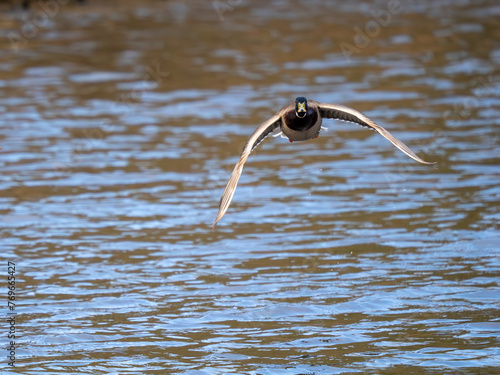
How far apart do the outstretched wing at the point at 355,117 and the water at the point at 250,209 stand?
5.76ft

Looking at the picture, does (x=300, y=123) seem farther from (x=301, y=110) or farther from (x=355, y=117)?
(x=355, y=117)

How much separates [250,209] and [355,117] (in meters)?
3.98

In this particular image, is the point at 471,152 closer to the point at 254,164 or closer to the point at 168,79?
the point at 254,164

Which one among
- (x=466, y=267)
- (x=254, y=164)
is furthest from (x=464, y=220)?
(x=254, y=164)

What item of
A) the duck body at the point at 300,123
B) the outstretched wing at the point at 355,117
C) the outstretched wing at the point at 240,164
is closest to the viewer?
the outstretched wing at the point at 240,164

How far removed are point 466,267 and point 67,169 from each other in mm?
7631

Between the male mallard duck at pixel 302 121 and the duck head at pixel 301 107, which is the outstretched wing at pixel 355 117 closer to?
the male mallard duck at pixel 302 121

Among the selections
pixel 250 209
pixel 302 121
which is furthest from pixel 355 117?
pixel 250 209

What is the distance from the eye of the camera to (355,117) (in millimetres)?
9750

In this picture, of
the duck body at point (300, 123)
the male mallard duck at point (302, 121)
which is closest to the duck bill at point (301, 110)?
the male mallard duck at point (302, 121)

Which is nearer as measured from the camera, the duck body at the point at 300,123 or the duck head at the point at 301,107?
the duck head at the point at 301,107

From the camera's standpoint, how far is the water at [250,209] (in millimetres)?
8844

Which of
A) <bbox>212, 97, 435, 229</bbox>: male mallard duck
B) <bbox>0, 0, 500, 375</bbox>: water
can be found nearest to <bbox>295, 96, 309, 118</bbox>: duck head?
<bbox>212, 97, 435, 229</bbox>: male mallard duck

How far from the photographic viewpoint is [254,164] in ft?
51.6
